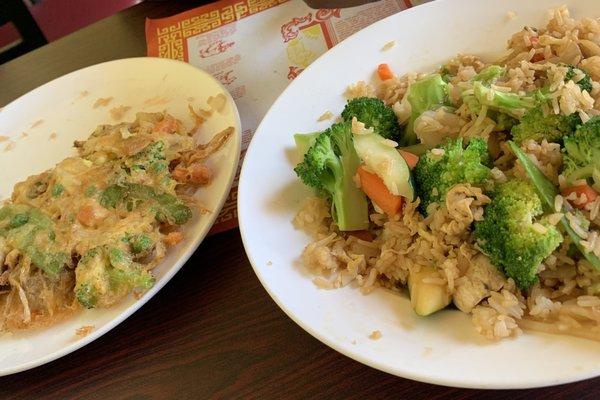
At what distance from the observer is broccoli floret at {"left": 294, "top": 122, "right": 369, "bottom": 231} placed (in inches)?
53.6

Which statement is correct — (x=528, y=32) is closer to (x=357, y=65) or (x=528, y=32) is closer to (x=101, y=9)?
(x=357, y=65)

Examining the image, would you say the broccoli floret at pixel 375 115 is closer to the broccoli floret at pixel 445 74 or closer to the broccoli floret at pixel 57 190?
the broccoli floret at pixel 445 74

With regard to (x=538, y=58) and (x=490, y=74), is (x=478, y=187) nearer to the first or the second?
(x=490, y=74)

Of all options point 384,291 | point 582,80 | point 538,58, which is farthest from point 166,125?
point 582,80

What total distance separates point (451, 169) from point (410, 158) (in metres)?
0.18

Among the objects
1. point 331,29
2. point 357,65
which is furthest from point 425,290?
point 331,29

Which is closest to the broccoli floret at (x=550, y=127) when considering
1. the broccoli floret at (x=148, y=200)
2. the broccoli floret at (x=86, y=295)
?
the broccoli floret at (x=148, y=200)

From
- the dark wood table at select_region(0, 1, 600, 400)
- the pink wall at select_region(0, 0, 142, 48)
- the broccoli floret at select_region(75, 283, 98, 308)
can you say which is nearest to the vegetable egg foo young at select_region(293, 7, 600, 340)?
the dark wood table at select_region(0, 1, 600, 400)

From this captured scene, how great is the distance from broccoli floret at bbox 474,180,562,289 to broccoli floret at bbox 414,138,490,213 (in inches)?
2.8

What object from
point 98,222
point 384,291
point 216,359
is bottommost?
point 216,359

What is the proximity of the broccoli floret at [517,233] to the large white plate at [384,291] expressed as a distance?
0.14 metres

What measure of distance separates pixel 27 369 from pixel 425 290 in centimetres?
109

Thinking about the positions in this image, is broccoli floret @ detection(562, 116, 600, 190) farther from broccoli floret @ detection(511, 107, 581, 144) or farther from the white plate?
the white plate

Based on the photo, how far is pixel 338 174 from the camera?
1.39 meters
